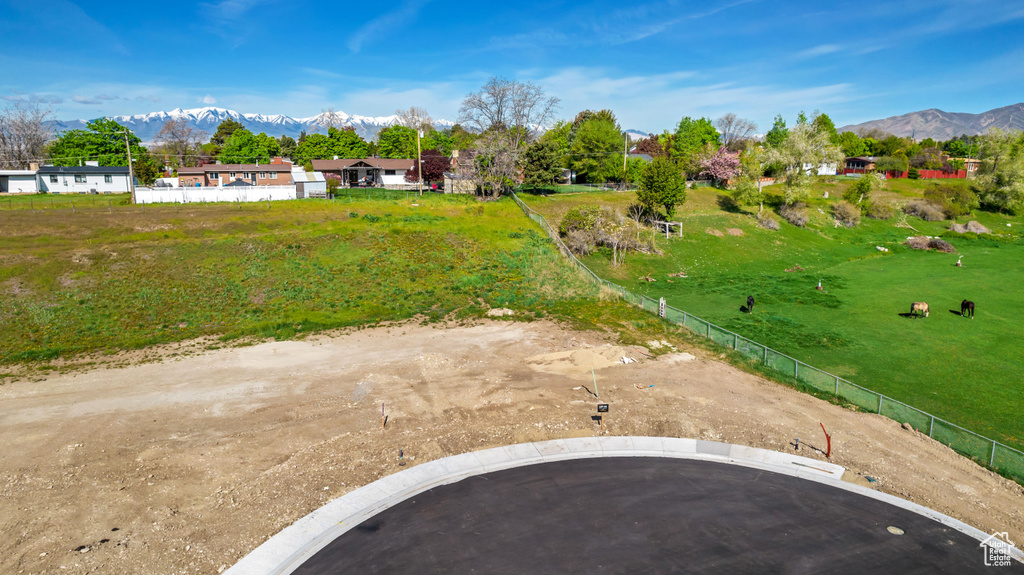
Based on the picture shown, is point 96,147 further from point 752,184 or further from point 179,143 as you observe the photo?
point 752,184

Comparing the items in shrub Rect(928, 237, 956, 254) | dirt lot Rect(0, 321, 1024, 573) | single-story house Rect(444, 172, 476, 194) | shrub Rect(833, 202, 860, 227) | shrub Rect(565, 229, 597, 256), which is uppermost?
single-story house Rect(444, 172, 476, 194)

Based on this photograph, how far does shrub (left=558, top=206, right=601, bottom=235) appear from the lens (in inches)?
2071

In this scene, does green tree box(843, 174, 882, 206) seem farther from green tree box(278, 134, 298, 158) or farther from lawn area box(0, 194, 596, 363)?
green tree box(278, 134, 298, 158)

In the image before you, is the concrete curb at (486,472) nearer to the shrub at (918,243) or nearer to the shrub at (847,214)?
the shrub at (918,243)

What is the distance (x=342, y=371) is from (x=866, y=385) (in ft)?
90.3

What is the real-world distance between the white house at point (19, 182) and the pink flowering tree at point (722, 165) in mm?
103063

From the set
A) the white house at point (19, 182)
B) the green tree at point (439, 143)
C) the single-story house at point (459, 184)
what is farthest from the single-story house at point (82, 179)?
the green tree at point (439, 143)

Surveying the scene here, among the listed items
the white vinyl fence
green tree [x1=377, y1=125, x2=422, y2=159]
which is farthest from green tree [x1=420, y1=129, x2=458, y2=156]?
the white vinyl fence

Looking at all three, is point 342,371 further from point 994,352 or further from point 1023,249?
point 1023,249

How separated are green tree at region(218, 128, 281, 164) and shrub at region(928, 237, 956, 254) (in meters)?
112

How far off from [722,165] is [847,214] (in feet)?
70.2

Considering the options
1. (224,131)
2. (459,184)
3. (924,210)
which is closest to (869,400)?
(459,184)

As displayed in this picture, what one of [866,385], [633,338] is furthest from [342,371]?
[866,385]

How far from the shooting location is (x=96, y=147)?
87875 mm
